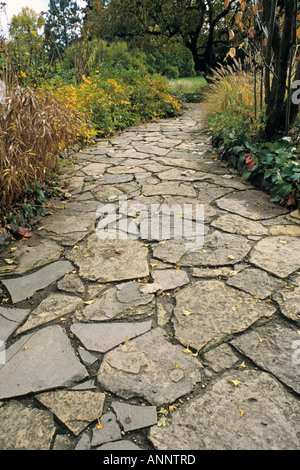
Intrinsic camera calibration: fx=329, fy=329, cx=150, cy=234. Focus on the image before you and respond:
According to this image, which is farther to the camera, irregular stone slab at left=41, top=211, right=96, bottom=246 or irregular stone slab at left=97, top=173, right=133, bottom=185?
irregular stone slab at left=97, top=173, right=133, bottom=185

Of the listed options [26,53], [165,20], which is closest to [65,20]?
[165,20]

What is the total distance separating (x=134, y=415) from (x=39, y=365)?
548 millimetres

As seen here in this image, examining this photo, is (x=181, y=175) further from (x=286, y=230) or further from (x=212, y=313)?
(x=212, y=313)

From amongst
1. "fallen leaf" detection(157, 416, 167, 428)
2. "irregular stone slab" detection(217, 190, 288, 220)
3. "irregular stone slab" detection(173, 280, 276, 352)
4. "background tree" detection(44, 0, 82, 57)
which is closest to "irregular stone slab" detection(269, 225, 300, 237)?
"irregular stone slab" detection(217, 190, 288, 220)

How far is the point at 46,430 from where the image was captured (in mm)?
1320

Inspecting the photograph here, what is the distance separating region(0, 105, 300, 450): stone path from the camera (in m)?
1.32

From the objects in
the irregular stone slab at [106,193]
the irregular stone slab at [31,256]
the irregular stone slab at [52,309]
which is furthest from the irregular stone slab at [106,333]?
the irregular stone slab at [106,193]

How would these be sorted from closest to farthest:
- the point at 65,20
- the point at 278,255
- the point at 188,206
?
the point at 278,255, the point at 188,206, the point at 65,20

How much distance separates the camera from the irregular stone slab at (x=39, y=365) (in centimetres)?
151

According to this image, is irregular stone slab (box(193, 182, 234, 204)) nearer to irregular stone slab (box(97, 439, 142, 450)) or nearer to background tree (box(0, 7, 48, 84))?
irregular stone slab (box(97, 439, 142, 450))

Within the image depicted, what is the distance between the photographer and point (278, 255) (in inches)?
94.3

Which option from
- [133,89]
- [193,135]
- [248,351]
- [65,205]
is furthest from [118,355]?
[133,89]

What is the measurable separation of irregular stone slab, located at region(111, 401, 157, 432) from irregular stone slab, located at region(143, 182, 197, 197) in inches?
95.4
